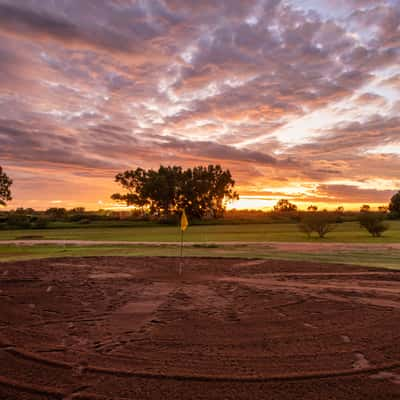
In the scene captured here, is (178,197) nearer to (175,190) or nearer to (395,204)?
(175,190)

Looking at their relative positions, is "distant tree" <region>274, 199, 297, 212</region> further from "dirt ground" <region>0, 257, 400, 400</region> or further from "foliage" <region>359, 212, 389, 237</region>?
"dirt ground" <region>0, 257, 400, 400</region>

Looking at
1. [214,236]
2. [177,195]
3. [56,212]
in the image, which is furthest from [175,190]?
[214,236]

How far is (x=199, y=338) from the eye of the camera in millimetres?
7672

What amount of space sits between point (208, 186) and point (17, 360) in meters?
84.6

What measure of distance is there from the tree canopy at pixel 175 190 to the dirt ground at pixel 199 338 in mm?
73520

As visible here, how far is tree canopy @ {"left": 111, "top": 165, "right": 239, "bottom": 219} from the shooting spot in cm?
8819

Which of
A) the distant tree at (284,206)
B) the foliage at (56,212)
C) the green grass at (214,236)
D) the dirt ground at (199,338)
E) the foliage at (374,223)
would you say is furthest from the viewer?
the distant tree at (284,206)

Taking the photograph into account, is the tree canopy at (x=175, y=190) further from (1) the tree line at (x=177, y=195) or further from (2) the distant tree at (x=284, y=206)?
(2) the distant tree at (x=284, y=206)

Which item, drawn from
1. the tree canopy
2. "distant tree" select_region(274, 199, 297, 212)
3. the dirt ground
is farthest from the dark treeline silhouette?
the dirt ground

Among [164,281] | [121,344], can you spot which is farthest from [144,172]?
[121,344]

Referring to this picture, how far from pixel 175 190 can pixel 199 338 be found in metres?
80.9

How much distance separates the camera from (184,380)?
5734 millimetres

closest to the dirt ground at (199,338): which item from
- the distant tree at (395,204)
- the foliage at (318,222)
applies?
the foliage at (318,222)

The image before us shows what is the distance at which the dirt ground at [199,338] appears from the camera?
5.52 meters
